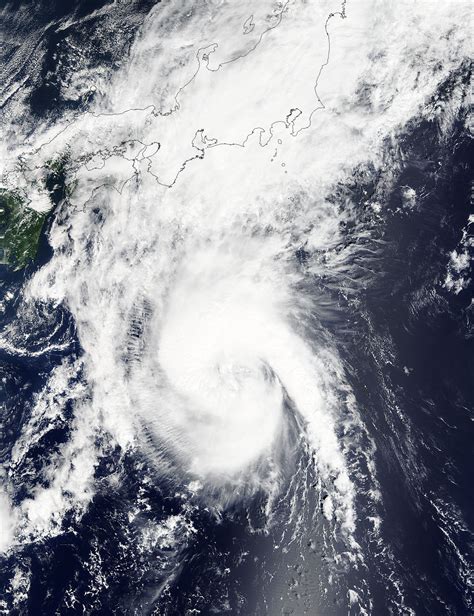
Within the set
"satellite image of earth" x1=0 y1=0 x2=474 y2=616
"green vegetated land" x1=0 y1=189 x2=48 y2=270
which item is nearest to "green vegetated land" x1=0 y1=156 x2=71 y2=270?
"green vegetated land" x1=0 y1=189 x2=48 y2=270

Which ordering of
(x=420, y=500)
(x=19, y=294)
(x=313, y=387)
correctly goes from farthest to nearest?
(x=19, y=294) < (x=313, y=387) < (x=420, y=500)

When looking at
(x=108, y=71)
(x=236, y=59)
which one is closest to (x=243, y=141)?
(x=236, y=59)

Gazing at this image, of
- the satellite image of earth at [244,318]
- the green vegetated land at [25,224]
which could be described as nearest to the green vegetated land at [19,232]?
the green vegetated land at [25,224]

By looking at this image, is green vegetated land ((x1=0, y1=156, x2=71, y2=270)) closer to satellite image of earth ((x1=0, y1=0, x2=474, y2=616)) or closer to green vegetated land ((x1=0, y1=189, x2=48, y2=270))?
green vegetated land ((x1=0, y1=189, x2=48, y2=270))

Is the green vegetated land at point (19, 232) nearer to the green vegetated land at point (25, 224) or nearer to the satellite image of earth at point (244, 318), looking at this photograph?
the green vegetated land at point (25, 224)

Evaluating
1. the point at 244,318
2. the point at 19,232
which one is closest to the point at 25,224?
the point at 19,232

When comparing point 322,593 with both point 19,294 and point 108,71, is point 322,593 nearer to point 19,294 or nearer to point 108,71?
point 19,294

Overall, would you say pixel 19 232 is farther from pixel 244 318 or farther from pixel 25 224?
pixel 244 318
